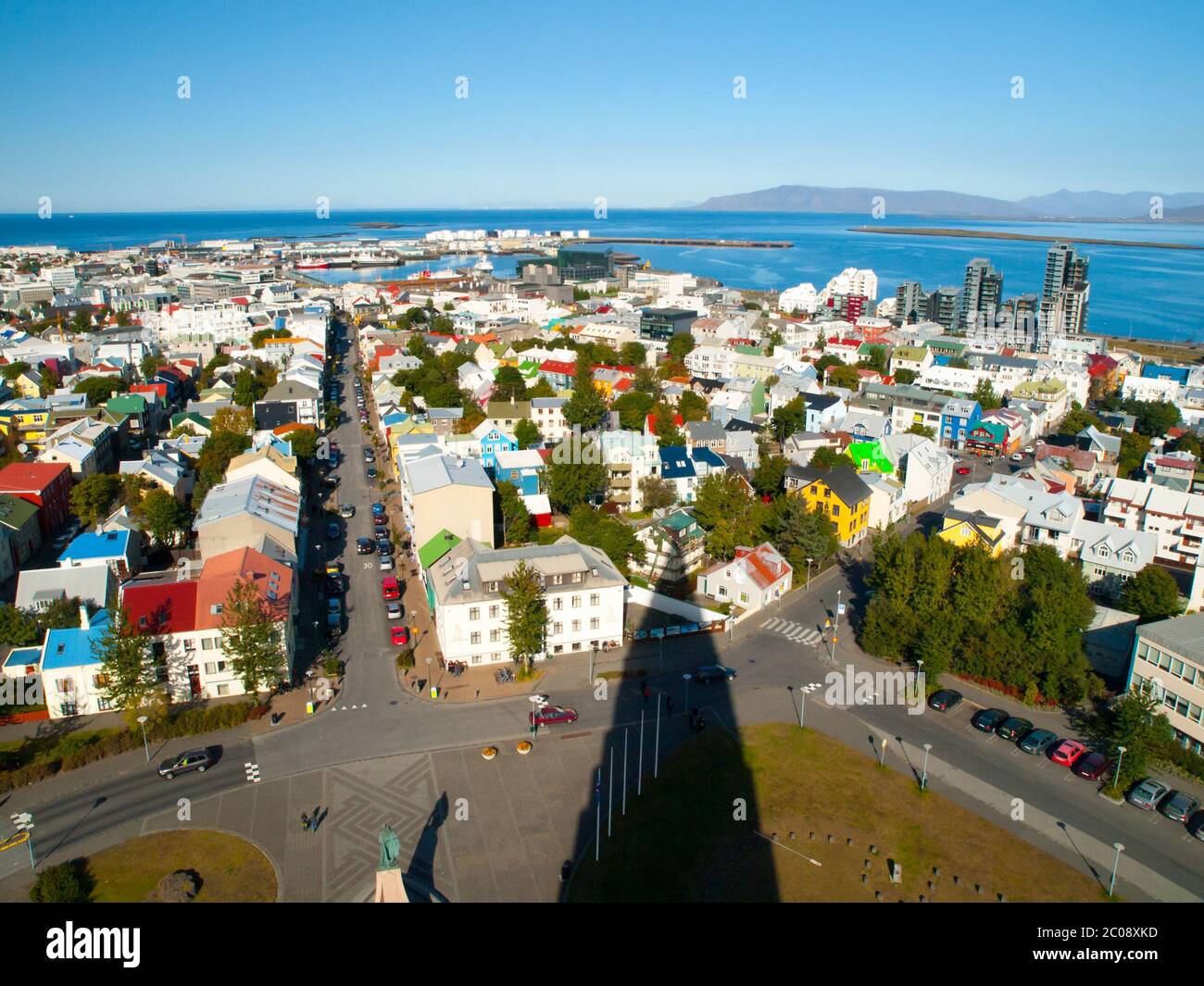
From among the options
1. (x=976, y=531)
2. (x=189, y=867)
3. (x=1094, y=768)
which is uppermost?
(x=976, y=531)

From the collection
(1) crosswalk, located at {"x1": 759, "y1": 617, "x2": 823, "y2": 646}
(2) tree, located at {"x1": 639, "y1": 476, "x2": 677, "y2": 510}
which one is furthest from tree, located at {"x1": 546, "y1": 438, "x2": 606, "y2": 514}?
(1) crosswalk, located at {"x1": 759, "y1": 617, "x2": 823, "y2": 646}

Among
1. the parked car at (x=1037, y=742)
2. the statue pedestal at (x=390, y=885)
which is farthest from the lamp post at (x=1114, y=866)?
the statue pedestal at (x=390, y=885)

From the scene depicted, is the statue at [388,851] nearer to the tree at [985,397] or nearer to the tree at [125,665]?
the tree at [125,665]

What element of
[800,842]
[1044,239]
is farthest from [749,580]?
[1044,239]

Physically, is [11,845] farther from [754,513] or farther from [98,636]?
[754,513]

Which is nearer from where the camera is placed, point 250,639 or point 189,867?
point 189,867

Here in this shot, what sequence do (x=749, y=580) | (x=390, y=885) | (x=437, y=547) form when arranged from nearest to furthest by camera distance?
→ (x=390, y=885) < (x=749, y=580) < (x=437, y=547)

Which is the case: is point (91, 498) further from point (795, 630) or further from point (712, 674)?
point (795, 630)
